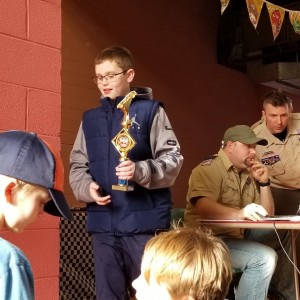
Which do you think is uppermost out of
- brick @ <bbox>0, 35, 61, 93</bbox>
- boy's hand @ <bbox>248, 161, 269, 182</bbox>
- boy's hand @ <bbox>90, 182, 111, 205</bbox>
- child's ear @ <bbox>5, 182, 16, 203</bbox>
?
brick @ <bbox>0, 35, 61, 93</bbox>

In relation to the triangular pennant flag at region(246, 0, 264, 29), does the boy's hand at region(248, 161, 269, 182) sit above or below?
below

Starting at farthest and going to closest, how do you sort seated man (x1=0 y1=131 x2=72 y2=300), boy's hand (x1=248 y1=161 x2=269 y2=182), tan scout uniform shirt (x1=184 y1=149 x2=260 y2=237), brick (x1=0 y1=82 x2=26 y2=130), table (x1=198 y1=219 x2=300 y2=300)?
boy's hand (x1=248 y1=161 x2=269 y2=182) → tan scout uniform shirt (x1=184 y1=149 x2=260 y2=237) → table (x1=198 y1=219 x2=300 y2=300) → brick (x1=0 y1=82 x2=26 y2=130) → seated man (x1=0 y1=131 x2=72 y2=300)

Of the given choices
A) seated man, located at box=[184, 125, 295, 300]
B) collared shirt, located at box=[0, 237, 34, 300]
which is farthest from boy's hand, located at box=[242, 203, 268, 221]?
collared shirt, located at box=[0, 237, 34, 300]

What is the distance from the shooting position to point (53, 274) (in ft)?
7.73

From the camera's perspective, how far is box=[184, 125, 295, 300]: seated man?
125 inches

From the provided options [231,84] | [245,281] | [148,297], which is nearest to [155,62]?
[231,84]

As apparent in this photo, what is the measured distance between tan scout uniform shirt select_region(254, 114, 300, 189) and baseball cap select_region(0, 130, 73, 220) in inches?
113

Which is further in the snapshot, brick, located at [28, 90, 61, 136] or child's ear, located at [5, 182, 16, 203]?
brick, located at [28, 90, 61, 136]

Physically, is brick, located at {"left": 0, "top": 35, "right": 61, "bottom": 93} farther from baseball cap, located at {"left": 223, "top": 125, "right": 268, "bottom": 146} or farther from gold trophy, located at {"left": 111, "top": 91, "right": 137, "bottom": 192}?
baseball cap, located at {"left": 223, "top": 125, "right": 268, "bottom": 146}

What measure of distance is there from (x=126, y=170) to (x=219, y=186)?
116 centimetres

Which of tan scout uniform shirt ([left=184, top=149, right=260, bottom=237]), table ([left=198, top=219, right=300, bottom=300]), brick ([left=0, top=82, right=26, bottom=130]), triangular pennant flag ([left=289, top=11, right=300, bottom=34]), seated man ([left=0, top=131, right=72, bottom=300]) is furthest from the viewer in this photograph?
triangular pennant flag ([left=289, top=11, right=300, bottom=34])

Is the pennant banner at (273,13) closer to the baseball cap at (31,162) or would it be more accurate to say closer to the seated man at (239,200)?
the seated man at (239,200)

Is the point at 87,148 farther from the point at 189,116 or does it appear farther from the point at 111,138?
the point at 189,116

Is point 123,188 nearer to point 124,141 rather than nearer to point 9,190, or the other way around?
point 124,141
